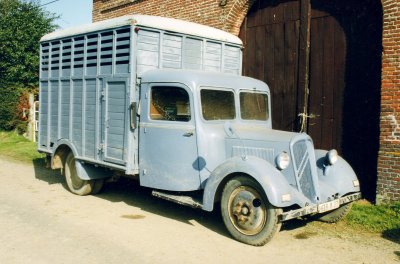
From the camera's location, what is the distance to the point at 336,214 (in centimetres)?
684

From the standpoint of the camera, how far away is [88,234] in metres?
6.02

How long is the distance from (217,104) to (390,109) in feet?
10.2

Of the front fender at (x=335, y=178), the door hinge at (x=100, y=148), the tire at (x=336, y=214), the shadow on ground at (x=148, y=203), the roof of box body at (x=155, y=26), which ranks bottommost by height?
the shadow on ground at (x=148, y=203)

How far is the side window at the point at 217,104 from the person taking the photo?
663cm

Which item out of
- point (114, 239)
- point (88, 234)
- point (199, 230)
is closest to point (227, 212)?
point (199, 230)

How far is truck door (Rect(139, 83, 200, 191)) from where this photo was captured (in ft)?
21.4

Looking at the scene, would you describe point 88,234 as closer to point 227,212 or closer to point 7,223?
point 7,223

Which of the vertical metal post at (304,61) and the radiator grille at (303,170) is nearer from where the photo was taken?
the radiator grille at (303,170)

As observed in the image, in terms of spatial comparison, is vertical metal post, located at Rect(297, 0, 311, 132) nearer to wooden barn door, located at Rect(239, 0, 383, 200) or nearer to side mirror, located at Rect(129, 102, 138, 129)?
wooden barn door, located at Rect(239, 0, 383, 200)

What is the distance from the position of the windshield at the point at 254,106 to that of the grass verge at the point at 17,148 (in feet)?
26.1

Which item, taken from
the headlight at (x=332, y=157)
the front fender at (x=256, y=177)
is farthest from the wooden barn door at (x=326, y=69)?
the front fender at (x=256, y=177)

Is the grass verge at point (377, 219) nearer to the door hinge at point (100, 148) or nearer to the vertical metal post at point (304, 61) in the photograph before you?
the vertical metal post at point (304, 61)

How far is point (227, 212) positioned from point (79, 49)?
427 cm

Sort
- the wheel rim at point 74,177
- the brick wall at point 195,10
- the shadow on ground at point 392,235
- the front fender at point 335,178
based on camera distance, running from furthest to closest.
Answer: the brick wall at point 195,10, the wheel rim at point 74,177, the front fender at point 335,178, the shadow on ground at point 392,235
